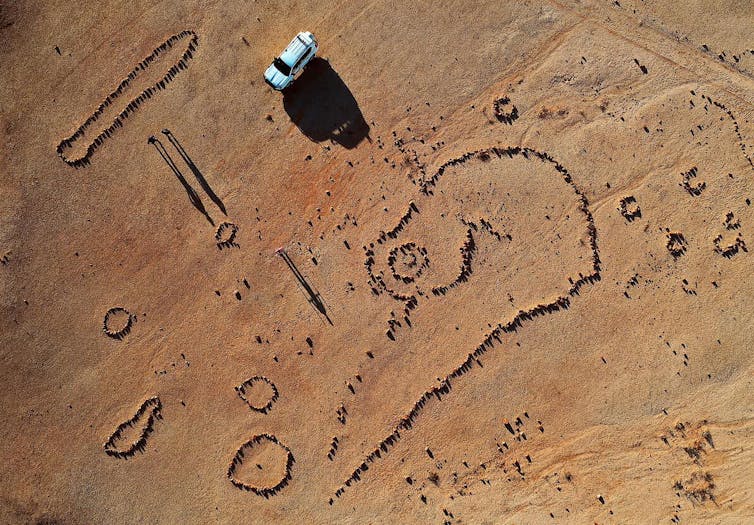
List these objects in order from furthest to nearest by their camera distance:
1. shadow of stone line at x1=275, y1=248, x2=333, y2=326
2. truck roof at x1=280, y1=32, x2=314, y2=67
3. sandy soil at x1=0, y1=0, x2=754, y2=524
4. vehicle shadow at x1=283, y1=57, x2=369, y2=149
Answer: vehicle shadow at x1=283, y1=57, x2=369, y2=149 < shadow of stone line at x1=275, y1=248, x2=333, y2=326 < sandy soil at x1=0, y1=0, x2=754, y2=524 < truck roof at x1=280, y1=32, x2=314, y2=67

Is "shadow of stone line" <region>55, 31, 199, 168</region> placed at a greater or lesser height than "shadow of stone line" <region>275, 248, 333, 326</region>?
greater

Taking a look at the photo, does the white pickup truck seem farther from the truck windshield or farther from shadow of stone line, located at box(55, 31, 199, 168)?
shadow of stone line, located at box(55, 31, 199, 168)

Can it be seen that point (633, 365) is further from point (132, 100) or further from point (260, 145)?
point (132, 100)

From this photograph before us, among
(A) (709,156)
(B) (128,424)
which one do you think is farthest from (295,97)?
(A) (709,156)

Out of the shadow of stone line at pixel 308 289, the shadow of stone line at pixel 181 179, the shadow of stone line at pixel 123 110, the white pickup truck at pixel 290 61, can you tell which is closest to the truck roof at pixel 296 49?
the white pickup truck at pixel 290 61

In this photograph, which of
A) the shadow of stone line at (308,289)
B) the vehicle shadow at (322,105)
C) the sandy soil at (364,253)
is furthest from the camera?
the vehicle shadow at (322,105)

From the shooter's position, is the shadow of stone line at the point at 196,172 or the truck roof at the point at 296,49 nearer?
the truck roof at the point at 296,49

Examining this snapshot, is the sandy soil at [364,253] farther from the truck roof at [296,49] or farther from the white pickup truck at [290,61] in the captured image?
the truck roof at [296,49]

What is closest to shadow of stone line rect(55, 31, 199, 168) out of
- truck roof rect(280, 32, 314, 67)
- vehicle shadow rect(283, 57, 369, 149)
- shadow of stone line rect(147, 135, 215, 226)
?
shadow of stone line rect(147, 135, 215, 226)
